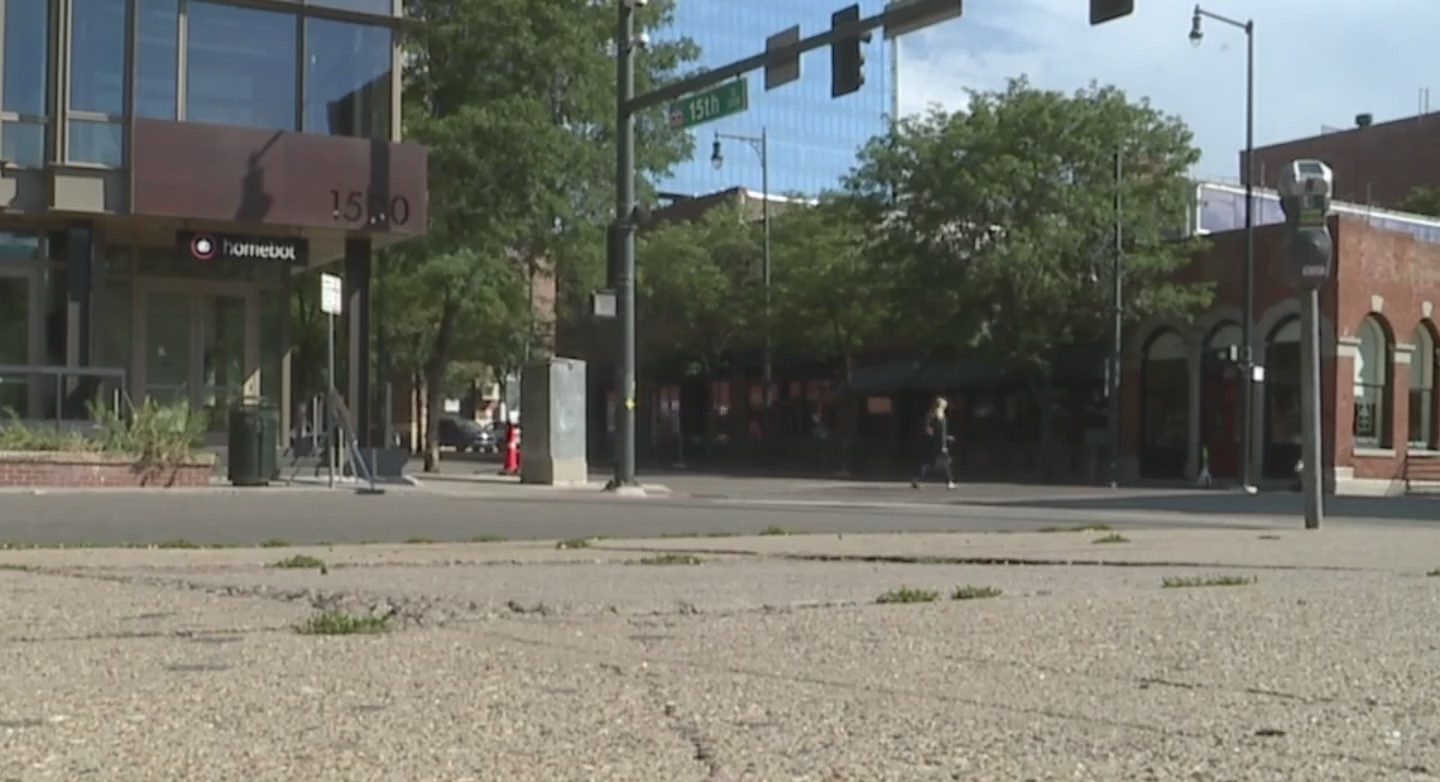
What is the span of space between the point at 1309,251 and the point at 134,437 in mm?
14857

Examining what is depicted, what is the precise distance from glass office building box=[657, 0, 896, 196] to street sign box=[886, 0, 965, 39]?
88.9 m

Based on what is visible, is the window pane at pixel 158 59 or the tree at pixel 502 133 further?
the tree at pixel 502 133

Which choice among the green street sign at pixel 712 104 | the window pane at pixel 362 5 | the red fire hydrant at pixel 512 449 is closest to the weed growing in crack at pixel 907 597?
the green street sign at pixel 712 104

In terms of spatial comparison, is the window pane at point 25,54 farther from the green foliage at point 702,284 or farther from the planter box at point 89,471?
the green foliage at point 702,284

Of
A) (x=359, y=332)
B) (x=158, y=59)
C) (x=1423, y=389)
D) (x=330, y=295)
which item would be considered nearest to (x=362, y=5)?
(x=158, y=59)

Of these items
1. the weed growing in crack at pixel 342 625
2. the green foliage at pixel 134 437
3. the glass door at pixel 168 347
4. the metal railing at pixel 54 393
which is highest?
the glass door at pixel 168 347

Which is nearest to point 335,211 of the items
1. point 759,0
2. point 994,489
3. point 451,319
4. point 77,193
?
point 77,193

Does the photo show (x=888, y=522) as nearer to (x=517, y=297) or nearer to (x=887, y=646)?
(x=887, y=646)

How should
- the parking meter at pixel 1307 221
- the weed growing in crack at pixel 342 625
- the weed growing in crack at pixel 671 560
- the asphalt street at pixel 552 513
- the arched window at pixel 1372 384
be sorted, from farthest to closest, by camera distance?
the arched window at pixel 1372 384 < the parking meter at pixel 1307 221 < the asphalt street at pixel 552 513 < the weed growing in crack at pixel 671 560 < the weed growing in crack at pixel 342 625

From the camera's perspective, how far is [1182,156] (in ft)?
135

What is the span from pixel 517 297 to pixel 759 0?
281 ft

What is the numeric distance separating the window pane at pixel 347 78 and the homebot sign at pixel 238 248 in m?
1.94

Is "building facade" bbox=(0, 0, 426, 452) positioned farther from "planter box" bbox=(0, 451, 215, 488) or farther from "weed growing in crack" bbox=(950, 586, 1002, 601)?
"weed growing in crack" bbox=(950, 586, 1002, 601)

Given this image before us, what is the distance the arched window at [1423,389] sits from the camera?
4047 centimetres
